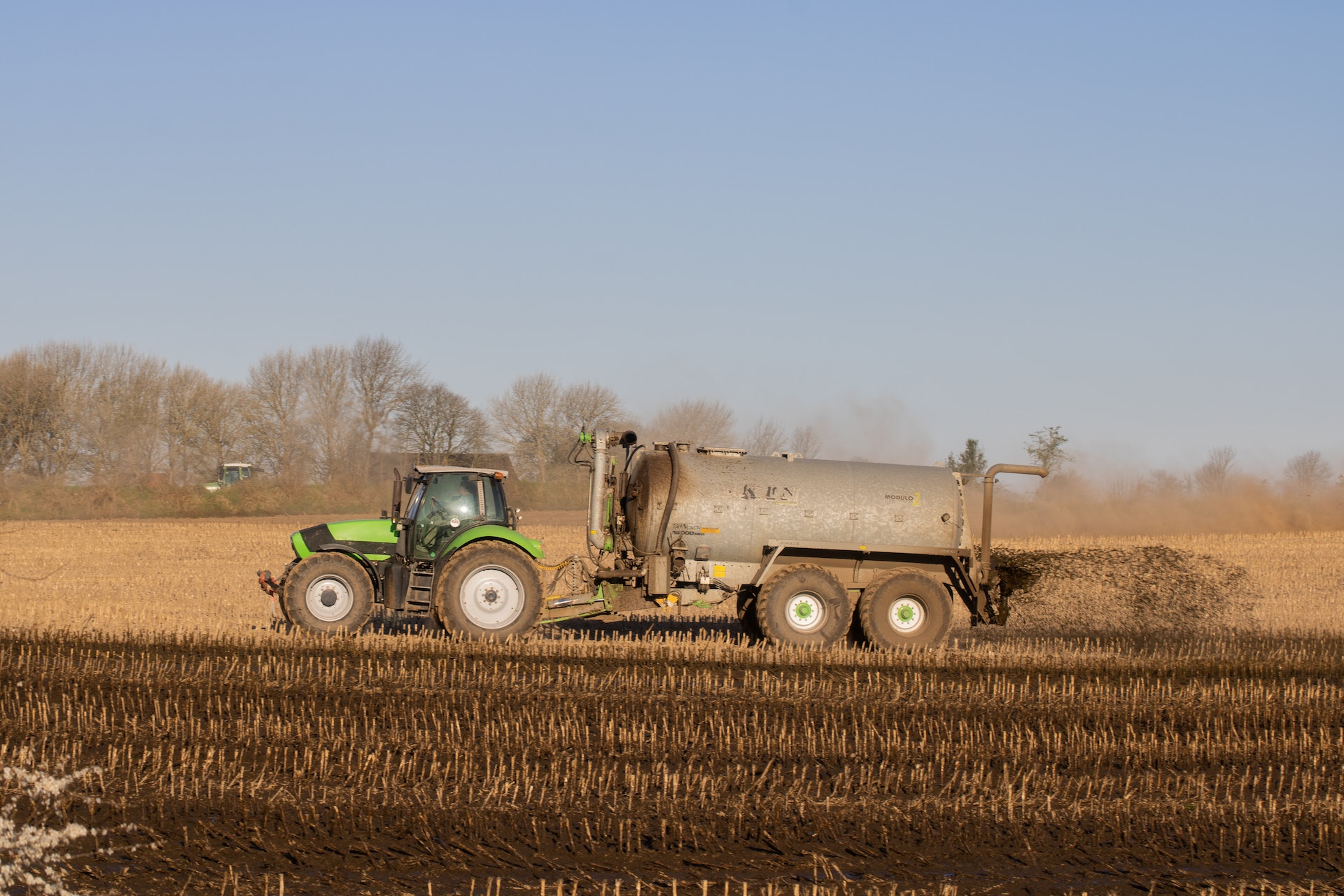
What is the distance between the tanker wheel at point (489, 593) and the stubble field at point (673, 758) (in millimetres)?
353

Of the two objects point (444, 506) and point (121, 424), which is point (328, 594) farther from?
point (121, 424)

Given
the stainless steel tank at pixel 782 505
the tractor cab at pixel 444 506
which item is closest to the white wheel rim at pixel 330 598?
the tractor cab at pixel 444 506

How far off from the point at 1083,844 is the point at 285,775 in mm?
4636

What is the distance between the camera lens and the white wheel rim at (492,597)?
12.9 metres

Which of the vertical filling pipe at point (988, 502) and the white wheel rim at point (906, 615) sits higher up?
the vertical filling pipe at point (988, 502)

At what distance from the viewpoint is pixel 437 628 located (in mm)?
13438

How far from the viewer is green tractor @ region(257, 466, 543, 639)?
1284cm

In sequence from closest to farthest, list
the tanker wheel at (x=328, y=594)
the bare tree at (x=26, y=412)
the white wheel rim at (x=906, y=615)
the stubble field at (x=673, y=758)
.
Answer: the stubble field at (x=673, y=758), the tanker wheel at (x=328, y=594), the white wheel rim at (x=906, y=615), the bare tree at (x=26, y=412)

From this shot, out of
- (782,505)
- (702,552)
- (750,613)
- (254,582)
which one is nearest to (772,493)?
(782,505)

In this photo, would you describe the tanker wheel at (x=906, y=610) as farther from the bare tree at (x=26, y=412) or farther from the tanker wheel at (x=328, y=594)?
the bare tree at (x=26, y=412)

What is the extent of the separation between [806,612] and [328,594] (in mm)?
5232

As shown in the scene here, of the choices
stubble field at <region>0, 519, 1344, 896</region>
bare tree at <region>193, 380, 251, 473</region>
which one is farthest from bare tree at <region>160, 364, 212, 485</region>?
stubble field at <region>0, 519, 1344, 896</region>

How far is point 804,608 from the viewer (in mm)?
13492

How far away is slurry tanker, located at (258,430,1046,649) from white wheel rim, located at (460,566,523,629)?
0.05 ft
